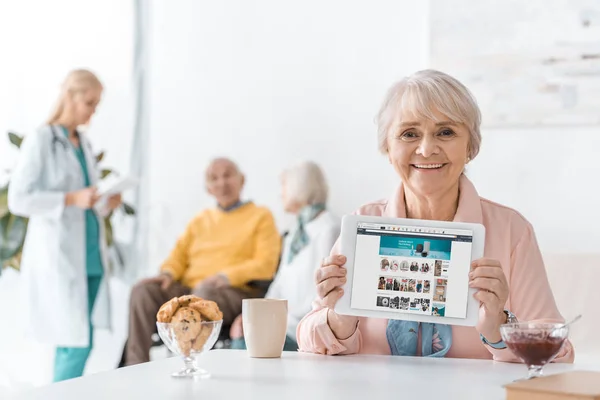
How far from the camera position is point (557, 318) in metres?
1.65

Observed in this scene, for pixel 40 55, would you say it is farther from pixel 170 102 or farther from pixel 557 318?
pixel 557 318

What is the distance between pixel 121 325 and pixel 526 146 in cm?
247

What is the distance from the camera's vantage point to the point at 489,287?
4.84ft

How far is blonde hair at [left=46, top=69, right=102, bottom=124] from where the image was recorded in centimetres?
387

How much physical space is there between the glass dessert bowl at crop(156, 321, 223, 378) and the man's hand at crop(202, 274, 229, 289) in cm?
247

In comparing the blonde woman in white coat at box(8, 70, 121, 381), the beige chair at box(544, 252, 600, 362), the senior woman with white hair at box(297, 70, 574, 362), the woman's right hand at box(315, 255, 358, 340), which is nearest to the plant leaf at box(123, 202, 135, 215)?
the blonde woman in white coat at box(8, 70, 121, 381)

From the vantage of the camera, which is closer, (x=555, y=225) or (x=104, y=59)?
(x=555, y=225)

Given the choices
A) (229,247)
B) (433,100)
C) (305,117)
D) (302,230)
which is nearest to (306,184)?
(302,230)

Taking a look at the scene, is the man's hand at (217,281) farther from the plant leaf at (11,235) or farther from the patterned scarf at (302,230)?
the plant leaf at (11,235)

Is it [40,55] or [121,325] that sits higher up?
[40,55]

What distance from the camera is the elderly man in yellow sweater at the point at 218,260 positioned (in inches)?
152

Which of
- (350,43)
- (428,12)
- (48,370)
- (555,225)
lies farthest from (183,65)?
(555,225)

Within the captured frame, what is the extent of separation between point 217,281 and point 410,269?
2455 millimetres

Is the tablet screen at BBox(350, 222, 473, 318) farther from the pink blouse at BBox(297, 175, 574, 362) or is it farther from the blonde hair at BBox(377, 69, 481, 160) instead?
the blonde hair at BBox(377, 69, 481, 160)
